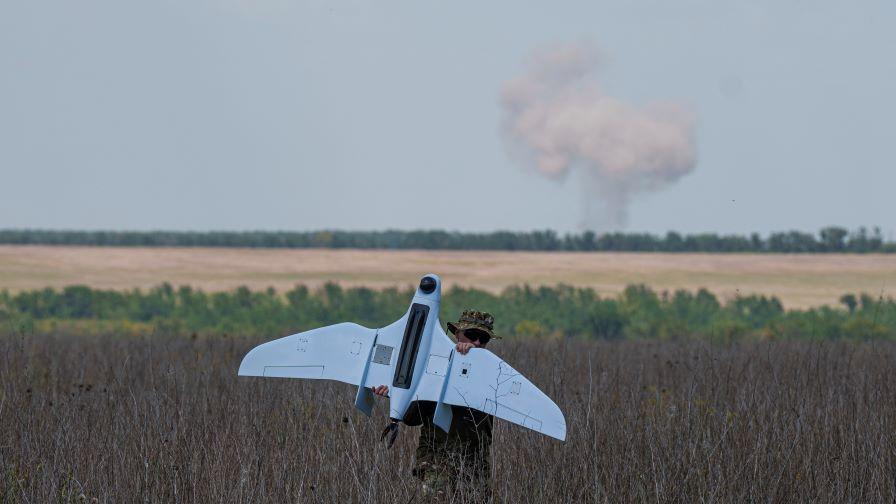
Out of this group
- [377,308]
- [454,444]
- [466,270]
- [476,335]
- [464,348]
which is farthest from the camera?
[466,270]

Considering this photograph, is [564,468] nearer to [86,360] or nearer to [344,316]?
[86,360]

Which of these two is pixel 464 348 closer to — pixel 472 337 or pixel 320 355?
pixel 472 337

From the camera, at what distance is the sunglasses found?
6.13 m

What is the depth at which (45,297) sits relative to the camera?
47.4 metres

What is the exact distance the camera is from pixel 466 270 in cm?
5775

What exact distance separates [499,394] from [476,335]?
0.46m

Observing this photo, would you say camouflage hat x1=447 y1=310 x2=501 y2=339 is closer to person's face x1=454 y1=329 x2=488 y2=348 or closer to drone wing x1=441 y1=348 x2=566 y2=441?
person's face x1=454 y1=329 x2=488 y2=348

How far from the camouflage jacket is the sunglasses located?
446 millimetres

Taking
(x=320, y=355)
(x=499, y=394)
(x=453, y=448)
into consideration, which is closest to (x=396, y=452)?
(x=453, y=448)

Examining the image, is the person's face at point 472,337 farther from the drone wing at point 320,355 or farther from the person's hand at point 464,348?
the drone wing at point 320,355

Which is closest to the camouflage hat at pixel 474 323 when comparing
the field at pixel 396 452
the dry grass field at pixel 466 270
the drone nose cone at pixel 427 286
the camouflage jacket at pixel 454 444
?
the drone nose cone at pixel 427 286

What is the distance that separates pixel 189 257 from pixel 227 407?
61149 millimetres

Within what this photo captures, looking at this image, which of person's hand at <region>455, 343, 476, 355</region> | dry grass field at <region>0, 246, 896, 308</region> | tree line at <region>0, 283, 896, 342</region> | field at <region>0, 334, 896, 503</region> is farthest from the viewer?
dry grass field at <region>0, 246, 896, 308</region>

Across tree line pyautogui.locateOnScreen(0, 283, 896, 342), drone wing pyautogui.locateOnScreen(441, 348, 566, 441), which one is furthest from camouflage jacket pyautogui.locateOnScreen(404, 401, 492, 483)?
tree line pyautogui.locateOnScreen(0, 283, 896, 342)
